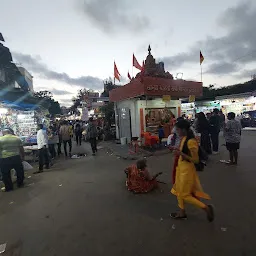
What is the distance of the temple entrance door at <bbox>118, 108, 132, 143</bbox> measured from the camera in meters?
13.6

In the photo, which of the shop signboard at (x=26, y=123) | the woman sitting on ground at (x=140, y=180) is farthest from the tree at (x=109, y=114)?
the woman sitting on ground at (x=140, y=180)

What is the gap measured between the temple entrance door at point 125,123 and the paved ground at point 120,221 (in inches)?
302

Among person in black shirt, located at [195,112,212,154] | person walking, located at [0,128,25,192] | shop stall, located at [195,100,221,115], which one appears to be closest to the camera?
person walking, located at [0,128,25,192]

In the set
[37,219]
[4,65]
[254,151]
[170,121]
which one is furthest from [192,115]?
[37,219]

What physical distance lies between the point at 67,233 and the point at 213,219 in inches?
95.6

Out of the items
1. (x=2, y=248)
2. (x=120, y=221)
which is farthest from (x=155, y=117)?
(x=2, y=248)

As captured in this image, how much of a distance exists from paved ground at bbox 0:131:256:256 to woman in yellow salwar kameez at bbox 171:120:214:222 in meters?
0.41

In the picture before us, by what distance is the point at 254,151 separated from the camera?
9070mm

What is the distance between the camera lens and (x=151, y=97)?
12.6 meters

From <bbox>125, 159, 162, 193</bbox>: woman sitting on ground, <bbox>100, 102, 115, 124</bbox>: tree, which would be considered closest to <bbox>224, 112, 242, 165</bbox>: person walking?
<bbox>125, 159, 162, 193</bbox>: woman sitting on ground

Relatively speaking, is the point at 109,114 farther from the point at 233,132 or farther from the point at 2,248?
the point at 2,248

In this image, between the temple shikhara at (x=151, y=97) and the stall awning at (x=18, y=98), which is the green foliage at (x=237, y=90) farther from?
the stall awning at (x=18, y=98)

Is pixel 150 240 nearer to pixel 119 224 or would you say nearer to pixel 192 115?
pixel 119 224

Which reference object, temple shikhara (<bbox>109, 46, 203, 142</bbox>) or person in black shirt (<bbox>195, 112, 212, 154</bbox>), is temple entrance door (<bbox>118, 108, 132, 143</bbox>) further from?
person in black shirt (<bbox>195, 112, 212, 154</bbox>)
